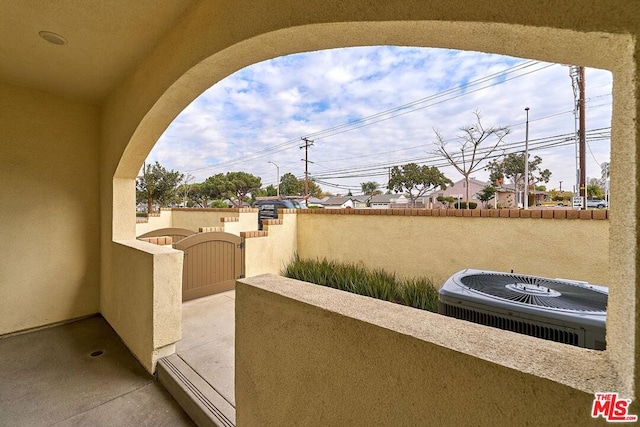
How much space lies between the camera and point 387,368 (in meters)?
0.84

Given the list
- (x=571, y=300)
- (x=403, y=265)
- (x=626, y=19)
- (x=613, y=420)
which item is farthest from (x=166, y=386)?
(x=403, y=265)

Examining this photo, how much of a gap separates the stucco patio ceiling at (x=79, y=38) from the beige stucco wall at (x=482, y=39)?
0.21 meters

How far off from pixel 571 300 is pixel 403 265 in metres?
3.27

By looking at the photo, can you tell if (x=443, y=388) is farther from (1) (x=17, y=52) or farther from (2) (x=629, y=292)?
(1) (x=17, y=52)

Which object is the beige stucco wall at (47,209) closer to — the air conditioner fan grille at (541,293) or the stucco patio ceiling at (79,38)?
the stucco patio ceiling at (79,38)

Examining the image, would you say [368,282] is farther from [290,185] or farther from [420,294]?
[290,185]

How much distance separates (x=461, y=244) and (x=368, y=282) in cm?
155

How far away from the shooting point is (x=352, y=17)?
1.00m

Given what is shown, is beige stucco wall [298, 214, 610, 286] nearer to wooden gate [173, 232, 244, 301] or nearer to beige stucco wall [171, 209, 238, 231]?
wooden gate [173, 232, 244, 301]

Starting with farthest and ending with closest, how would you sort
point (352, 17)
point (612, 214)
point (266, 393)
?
point (266, 393), point (352, 17), point (612, 214)

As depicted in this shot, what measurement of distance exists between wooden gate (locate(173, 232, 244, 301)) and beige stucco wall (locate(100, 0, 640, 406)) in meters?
→ 2.43

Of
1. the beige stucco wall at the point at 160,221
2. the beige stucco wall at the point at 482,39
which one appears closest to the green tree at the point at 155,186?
the beige stucco wall at the point at 160,221

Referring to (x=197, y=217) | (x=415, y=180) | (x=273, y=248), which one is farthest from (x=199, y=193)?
(x=273, y=248)

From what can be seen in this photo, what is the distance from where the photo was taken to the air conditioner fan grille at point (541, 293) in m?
1.26
